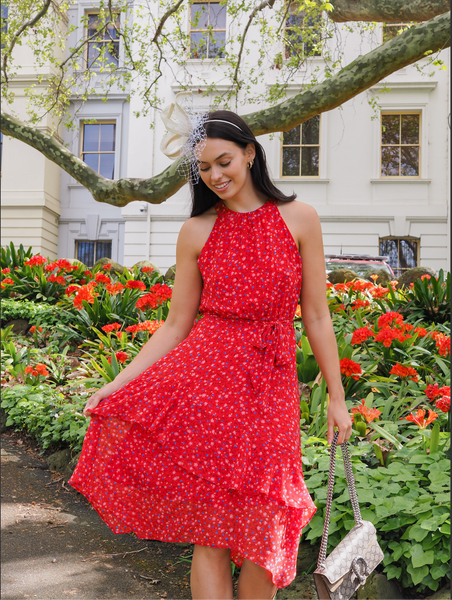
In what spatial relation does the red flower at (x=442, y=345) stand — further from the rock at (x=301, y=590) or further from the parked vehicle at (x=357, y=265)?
the parked vehicle at (x=357, y=265)

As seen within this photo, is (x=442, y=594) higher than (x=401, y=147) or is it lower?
lower

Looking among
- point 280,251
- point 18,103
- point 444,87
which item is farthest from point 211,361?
point 18,103

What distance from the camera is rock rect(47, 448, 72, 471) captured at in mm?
3988

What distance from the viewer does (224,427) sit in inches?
65.2

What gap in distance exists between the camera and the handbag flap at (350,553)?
5.62ft

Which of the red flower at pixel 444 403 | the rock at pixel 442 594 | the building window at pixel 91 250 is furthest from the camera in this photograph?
the building window at pixel 91 250

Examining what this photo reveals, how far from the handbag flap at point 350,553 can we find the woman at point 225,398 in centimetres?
14

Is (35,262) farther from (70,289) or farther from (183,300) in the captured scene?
(183,300)

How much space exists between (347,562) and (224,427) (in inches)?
24.7

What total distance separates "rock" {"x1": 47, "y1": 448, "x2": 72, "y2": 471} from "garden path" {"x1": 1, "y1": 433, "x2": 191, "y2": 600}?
22cm

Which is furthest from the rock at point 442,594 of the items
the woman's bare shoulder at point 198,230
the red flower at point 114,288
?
the red flower at point 114,288

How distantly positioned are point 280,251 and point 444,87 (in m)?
14.6

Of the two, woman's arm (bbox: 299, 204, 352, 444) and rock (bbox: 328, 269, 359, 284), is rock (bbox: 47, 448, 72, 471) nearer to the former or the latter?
woman's arm (bbox: 299, 204, 352, 444)

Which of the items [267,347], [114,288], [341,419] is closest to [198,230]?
[267,347]
